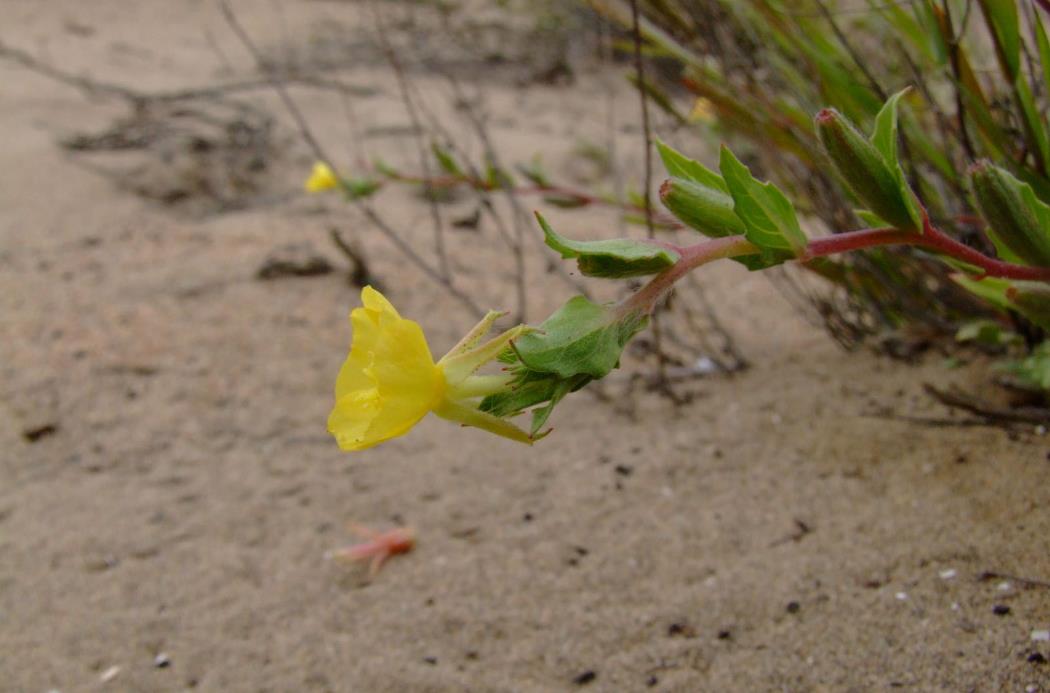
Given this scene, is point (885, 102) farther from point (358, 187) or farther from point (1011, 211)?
point (358, 187)

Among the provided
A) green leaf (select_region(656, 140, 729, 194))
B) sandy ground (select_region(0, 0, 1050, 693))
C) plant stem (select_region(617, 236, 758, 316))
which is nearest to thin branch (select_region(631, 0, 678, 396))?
sandy ground (select_region(0, 0, 1050, 693))

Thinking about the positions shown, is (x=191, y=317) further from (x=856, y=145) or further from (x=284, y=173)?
(x=856, y=145)

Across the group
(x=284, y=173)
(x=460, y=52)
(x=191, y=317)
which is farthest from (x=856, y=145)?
(x=460, y=52)

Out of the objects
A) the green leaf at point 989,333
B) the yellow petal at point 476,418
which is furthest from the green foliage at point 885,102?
the yellow petal at point 476,418

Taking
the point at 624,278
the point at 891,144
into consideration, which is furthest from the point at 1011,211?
the point at 624,278

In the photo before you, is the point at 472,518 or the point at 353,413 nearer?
the point at 353,413

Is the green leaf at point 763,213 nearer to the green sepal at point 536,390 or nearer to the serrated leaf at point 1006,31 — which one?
the green sepal at point 536,390
